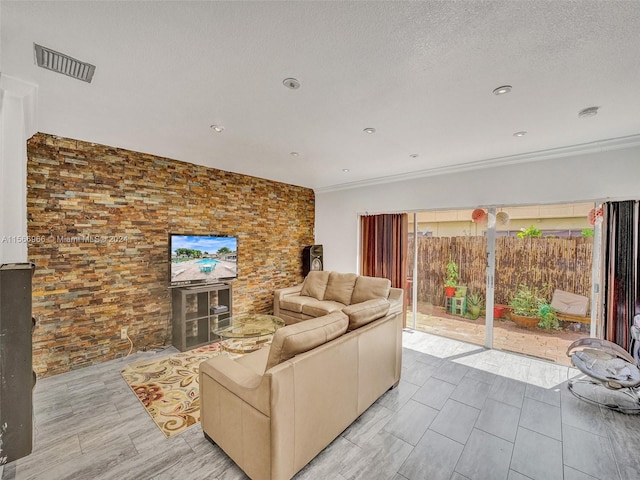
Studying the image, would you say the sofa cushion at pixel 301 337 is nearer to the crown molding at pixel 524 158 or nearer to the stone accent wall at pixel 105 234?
the stone accent wall at pixel 105 234

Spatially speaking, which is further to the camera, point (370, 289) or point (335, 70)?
point (370, 289)

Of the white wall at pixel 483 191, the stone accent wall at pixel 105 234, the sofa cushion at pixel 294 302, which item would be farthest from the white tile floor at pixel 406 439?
A: the white wall at pixel 483 191

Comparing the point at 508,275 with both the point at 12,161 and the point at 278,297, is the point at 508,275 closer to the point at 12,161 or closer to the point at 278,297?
the point at 278,297

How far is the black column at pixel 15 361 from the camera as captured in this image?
129cm

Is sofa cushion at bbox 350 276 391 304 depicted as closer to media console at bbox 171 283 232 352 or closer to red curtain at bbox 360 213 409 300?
red curtain at bbox 360 213 409 300

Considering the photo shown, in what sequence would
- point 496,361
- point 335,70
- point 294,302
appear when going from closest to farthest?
point 335,70, point 496,361, point 294,302

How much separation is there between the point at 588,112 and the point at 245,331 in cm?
390

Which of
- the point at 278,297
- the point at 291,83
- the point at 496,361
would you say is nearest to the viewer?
the point at 291,83

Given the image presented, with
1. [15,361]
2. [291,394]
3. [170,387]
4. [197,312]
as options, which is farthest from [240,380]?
[197,312]

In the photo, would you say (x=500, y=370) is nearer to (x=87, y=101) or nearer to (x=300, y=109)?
(x=300, y=109)

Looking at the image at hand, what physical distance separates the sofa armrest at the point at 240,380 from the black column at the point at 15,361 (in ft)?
2.85

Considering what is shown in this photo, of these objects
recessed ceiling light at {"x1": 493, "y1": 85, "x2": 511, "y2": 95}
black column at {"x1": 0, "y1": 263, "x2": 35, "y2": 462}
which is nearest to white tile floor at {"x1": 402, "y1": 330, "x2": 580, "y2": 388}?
recessed ceiling light at {"x1": 493, "y1": 85, "x2": 511, "y2": 95}

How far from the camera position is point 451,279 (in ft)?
14.5

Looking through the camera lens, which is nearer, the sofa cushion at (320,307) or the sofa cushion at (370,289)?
the sofa cushion at (320,307)
